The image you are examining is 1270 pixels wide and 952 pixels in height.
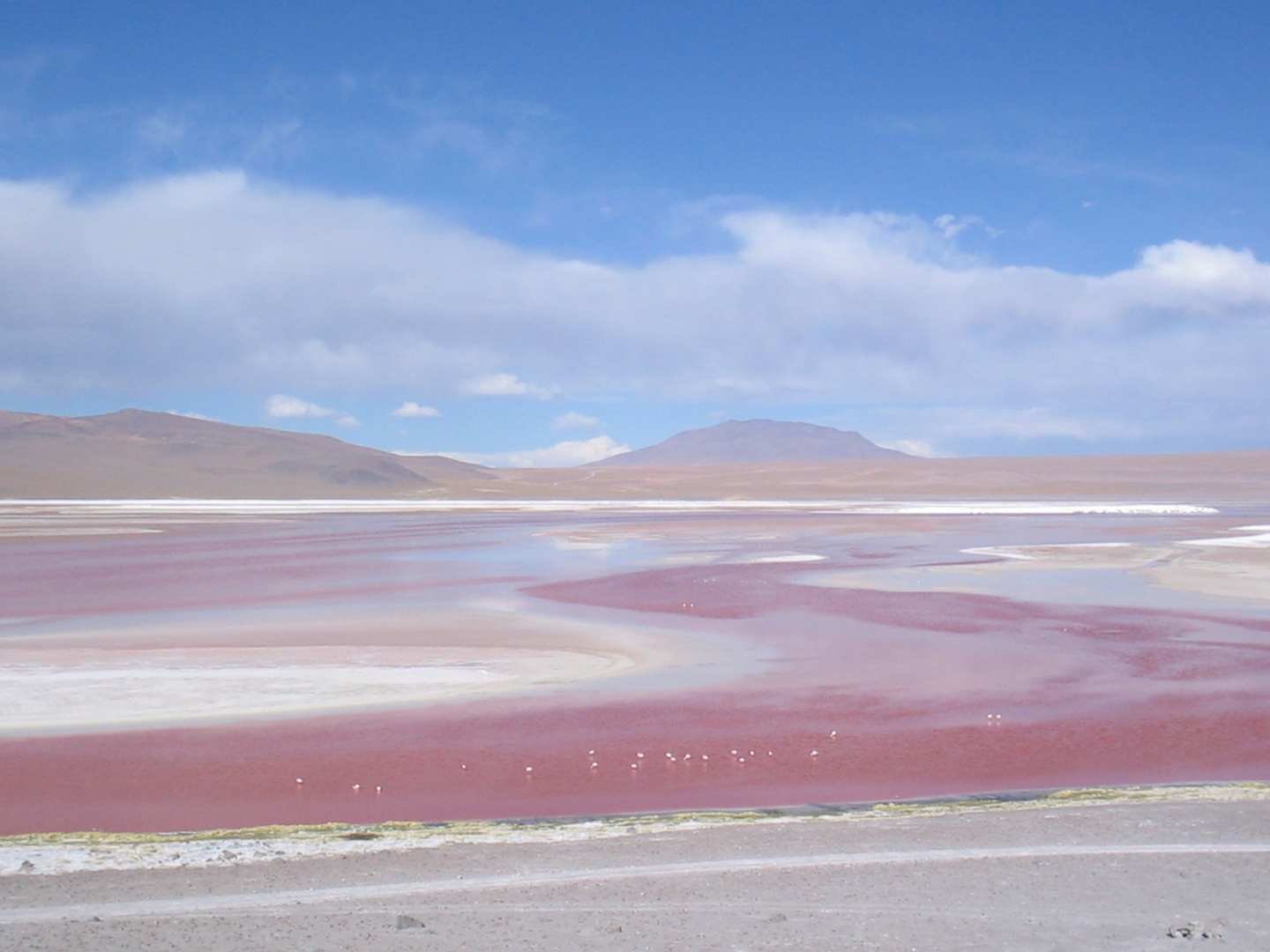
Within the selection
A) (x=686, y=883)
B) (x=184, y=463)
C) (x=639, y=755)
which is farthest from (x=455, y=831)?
(x=184, y=463)

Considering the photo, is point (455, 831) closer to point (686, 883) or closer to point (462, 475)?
point (686, 883)

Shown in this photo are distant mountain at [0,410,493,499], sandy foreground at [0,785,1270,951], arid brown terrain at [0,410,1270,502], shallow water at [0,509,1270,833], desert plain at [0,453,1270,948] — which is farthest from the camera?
distant mountain at [0,410,493,499]

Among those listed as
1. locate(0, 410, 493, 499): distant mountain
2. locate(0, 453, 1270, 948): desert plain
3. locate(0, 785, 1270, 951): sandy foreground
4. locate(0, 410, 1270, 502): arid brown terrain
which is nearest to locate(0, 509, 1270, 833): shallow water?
locate(0, 453, 1270, 948): desert plain

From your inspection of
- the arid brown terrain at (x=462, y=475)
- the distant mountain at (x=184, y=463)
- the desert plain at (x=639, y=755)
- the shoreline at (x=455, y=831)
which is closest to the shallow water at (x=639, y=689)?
the desert plain at (x=639, y=755)

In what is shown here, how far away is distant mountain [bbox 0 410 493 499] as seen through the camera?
99.1 metres

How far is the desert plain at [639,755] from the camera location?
245 inches

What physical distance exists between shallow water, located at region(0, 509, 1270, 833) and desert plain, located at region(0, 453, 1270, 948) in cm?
7

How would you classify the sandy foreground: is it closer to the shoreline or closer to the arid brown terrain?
the shoreline

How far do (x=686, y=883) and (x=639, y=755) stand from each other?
4.34 meters

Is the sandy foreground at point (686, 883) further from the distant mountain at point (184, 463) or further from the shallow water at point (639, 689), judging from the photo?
the distant mountain at point (184, 463)

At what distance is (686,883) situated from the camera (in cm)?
668

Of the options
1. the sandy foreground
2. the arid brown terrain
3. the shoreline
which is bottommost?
the shoreline

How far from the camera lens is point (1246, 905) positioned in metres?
6.11

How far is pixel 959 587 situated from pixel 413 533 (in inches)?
1029
